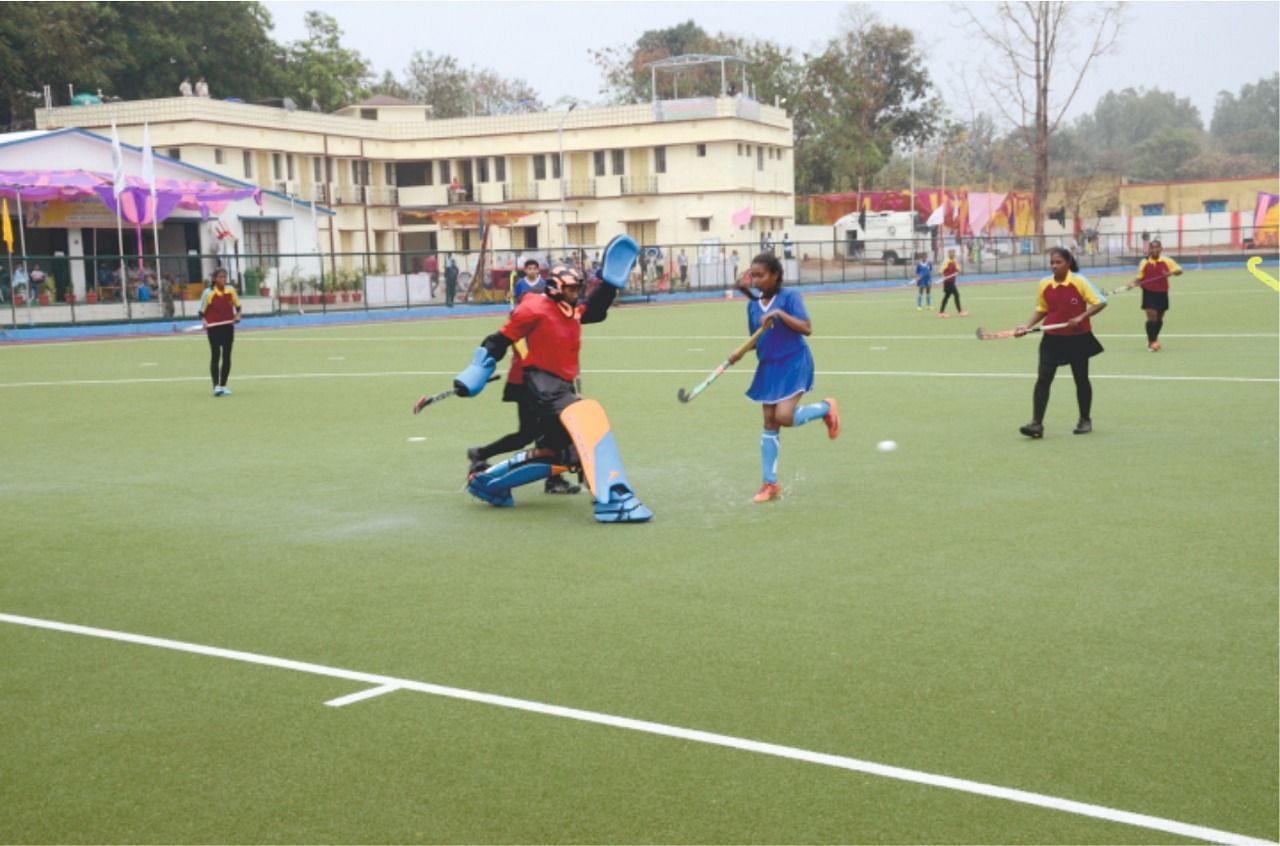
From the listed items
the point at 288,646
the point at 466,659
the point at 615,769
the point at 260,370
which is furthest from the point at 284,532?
the point at 260,370

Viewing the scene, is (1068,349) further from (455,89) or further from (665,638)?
(455,89)

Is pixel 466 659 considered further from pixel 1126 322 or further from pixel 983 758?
pixel 1126 322

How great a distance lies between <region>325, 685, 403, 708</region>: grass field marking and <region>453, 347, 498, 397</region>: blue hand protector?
13.7ft

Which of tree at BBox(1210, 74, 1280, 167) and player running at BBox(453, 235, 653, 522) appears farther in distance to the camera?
tree at BBox(1210, 74, 1280, 167)

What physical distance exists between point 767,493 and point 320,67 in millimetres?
75079

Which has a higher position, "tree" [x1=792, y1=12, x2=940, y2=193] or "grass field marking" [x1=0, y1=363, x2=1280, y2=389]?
"tree" [x1=792, y1=12, x2=940, y2=193]

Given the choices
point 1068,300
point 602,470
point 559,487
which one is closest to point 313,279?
point 1068,300

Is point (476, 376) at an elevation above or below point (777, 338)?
below

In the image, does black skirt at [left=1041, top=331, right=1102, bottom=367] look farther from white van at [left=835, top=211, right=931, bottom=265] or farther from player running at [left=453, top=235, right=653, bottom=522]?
white van at [left=835, top=211, right=931, bottom=265]

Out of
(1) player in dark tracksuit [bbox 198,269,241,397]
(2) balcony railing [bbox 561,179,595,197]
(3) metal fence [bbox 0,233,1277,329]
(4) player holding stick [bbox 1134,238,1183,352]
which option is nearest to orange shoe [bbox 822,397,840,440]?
(1) player in dark tracksuit [bbox 198,269,241,397]

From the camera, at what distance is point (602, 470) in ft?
33.6

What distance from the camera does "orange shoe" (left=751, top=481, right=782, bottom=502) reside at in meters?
11.0

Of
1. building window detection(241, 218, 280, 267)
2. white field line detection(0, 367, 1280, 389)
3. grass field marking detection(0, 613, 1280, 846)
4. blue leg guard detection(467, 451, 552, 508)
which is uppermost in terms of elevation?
building window detection(241, 218, 280, 267)

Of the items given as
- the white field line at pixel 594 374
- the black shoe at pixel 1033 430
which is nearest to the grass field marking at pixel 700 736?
the black shoe at pixel 1033 430
